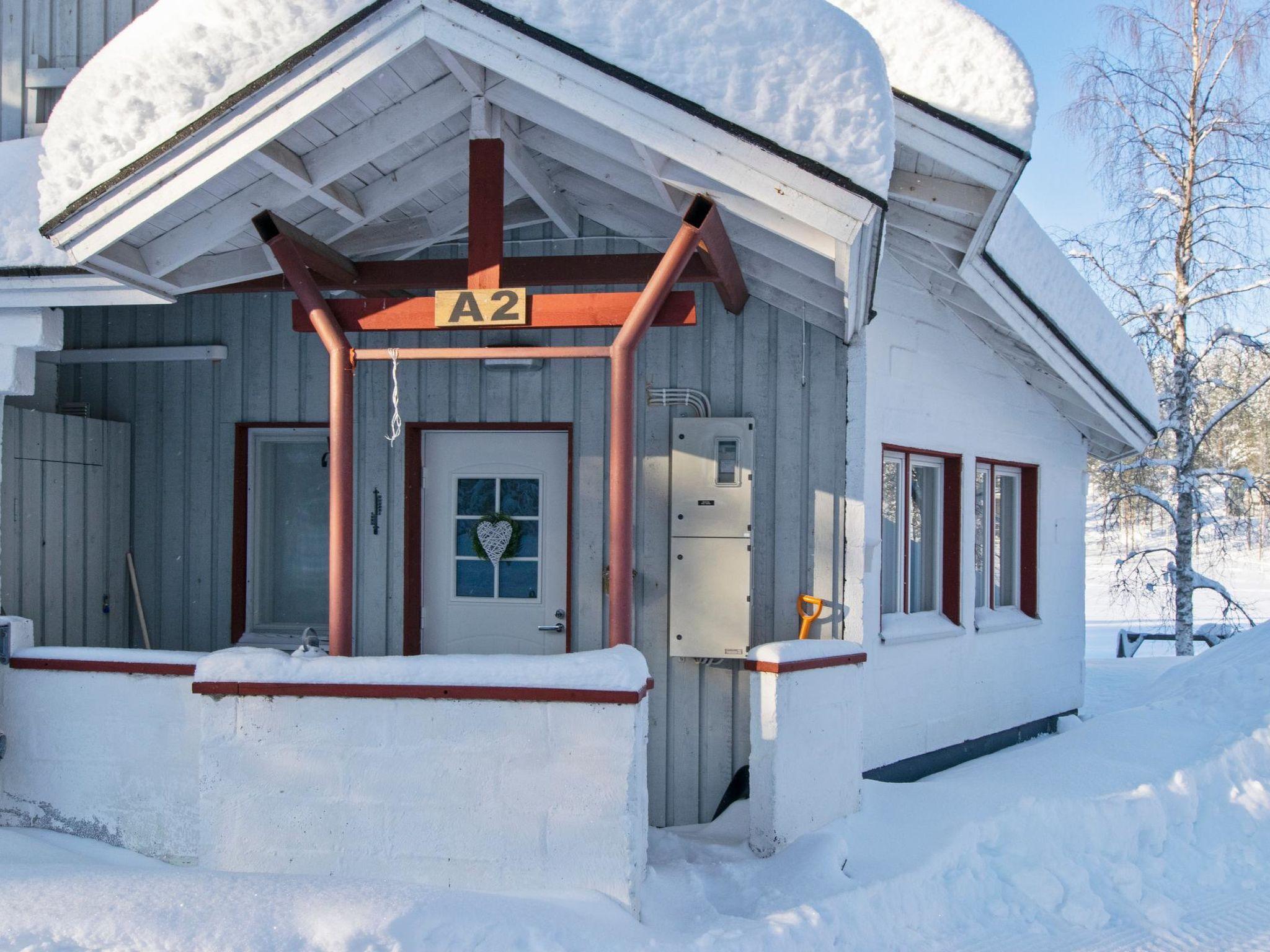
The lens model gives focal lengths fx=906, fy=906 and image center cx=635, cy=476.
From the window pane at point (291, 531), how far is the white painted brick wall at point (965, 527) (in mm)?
3414

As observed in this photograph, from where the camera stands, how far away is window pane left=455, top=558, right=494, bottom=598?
548 centimetres

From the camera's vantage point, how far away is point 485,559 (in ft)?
18.0

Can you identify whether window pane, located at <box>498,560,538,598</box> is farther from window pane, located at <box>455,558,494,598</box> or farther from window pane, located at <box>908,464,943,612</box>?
window pane, located at <box>908,464,943,612</box>

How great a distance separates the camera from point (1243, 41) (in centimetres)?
1165

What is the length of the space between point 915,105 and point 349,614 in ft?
11.8

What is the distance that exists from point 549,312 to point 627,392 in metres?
0.54

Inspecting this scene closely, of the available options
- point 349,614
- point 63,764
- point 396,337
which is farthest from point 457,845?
point 396,337

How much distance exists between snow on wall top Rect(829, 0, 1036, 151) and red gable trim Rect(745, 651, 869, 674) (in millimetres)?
2640

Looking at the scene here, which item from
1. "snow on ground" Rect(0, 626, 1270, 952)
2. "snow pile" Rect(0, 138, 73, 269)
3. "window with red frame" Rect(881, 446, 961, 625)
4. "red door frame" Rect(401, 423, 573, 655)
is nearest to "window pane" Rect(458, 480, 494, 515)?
"red door frame" Rect(401, 423, 573, 655)

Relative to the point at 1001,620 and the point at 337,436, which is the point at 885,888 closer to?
the point at 337,436

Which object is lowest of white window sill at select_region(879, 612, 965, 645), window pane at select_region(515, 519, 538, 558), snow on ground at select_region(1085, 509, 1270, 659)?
snow on ground at select_region(1085, 509, 1270, 659)

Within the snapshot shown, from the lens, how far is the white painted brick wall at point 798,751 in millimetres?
4406

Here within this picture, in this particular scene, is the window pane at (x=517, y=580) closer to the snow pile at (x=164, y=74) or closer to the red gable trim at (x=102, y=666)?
the red gable trim at (x=102, y=666)

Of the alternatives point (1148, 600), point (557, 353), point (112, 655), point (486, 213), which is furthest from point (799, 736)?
point (1148, 600)
